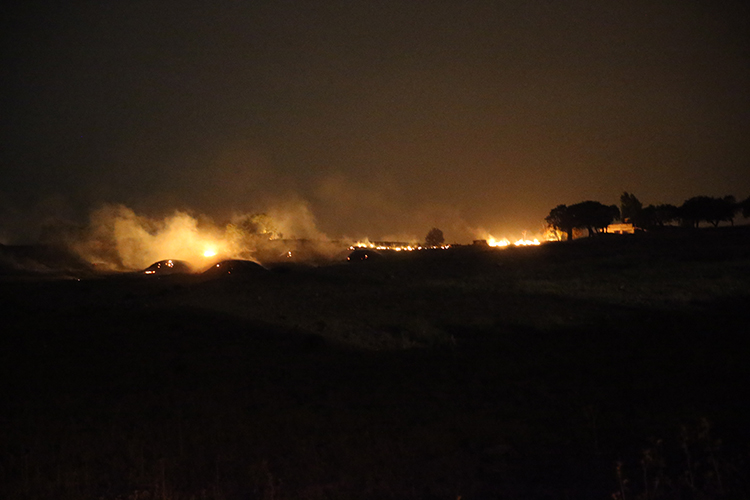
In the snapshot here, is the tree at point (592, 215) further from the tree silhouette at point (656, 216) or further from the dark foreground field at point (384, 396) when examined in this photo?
the dark foreground field at point (384, 396)

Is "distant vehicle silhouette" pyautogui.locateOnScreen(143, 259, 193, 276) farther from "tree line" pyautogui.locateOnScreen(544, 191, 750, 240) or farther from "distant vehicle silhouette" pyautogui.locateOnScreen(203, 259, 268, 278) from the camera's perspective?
"tree line" pyautogui.locateOnScreen(544, 191, 750, 240)

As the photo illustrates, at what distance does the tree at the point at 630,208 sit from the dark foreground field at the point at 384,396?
281ft

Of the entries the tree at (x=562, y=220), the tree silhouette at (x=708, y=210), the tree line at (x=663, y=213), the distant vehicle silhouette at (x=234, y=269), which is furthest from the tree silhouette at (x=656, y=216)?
the distant vehicle silhouette at (x=234, y=269)

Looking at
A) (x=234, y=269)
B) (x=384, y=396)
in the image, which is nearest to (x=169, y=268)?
(x=234, y=269)

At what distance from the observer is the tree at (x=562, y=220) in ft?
297

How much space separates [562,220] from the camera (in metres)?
92.4

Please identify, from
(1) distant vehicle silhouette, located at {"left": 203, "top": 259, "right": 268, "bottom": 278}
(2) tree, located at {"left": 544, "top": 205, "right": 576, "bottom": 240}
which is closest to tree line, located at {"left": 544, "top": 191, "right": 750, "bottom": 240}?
(2) tree, located at {"left": 544, "top": 205, "right": 576, "bottom": 240}

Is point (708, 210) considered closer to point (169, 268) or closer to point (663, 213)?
point (663, 213)

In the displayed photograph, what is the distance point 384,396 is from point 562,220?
84967 mm

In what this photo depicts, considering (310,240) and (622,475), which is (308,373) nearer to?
(622,475)

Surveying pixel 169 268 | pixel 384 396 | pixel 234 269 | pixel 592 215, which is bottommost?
pixel 384 396

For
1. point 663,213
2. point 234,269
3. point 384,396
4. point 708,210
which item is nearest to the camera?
point 384,396

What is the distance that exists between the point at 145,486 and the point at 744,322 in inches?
758

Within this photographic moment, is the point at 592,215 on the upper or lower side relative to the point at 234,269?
upper
